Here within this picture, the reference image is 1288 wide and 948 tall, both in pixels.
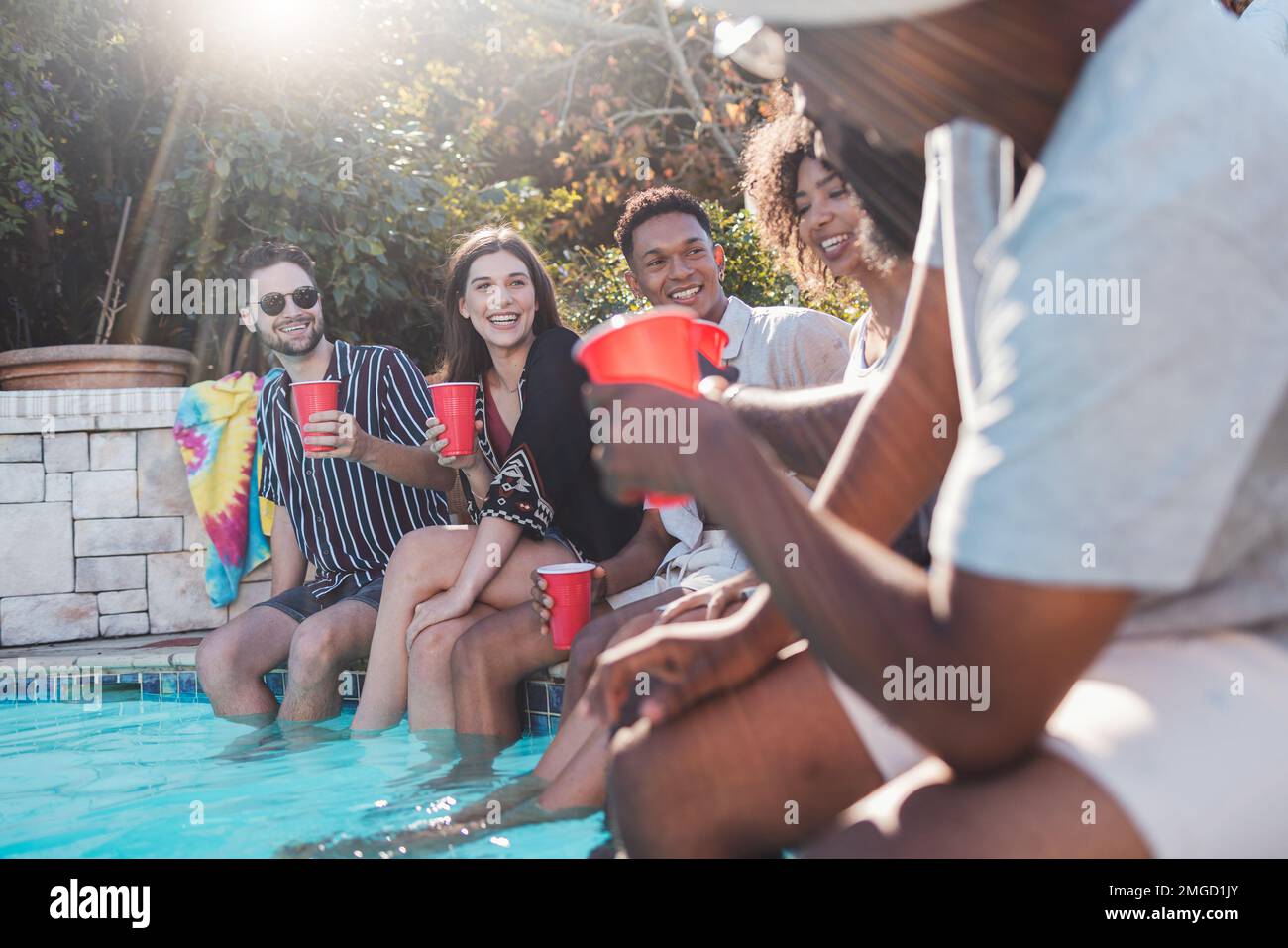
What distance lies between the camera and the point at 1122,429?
1.06 m

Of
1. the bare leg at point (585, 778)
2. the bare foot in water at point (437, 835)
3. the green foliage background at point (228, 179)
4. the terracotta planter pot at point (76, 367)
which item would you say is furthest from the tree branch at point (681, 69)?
the bare foot in water at point (437, 835)

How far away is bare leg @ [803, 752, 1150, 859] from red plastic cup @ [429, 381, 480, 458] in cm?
303

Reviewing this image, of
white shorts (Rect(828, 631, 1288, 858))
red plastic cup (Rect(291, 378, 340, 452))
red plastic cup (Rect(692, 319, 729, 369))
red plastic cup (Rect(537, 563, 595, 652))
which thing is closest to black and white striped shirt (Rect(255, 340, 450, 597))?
red plastic cup (Rect(291, 378, 340, 452))

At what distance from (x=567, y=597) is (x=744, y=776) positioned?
199 centimetres

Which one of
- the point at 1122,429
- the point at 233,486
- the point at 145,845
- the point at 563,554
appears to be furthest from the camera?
the point at 233,486

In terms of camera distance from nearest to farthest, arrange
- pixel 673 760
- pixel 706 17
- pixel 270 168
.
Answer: pixel 673 760, pixel 270 168, pixel 706 17

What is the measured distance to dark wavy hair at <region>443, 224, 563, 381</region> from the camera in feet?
15.8

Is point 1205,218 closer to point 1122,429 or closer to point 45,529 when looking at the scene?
point 1122,429

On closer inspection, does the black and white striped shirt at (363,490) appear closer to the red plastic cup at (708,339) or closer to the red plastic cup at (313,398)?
the red plastic cup at (313,398)

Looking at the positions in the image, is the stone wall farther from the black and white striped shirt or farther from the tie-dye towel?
the black and white striped shirt

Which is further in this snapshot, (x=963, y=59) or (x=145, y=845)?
(x=145, y=845)

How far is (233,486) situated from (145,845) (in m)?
3.11

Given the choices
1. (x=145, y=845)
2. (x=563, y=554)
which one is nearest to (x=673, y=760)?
Answer: (x=145, y=845)

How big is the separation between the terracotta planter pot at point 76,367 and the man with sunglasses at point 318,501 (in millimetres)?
1954
